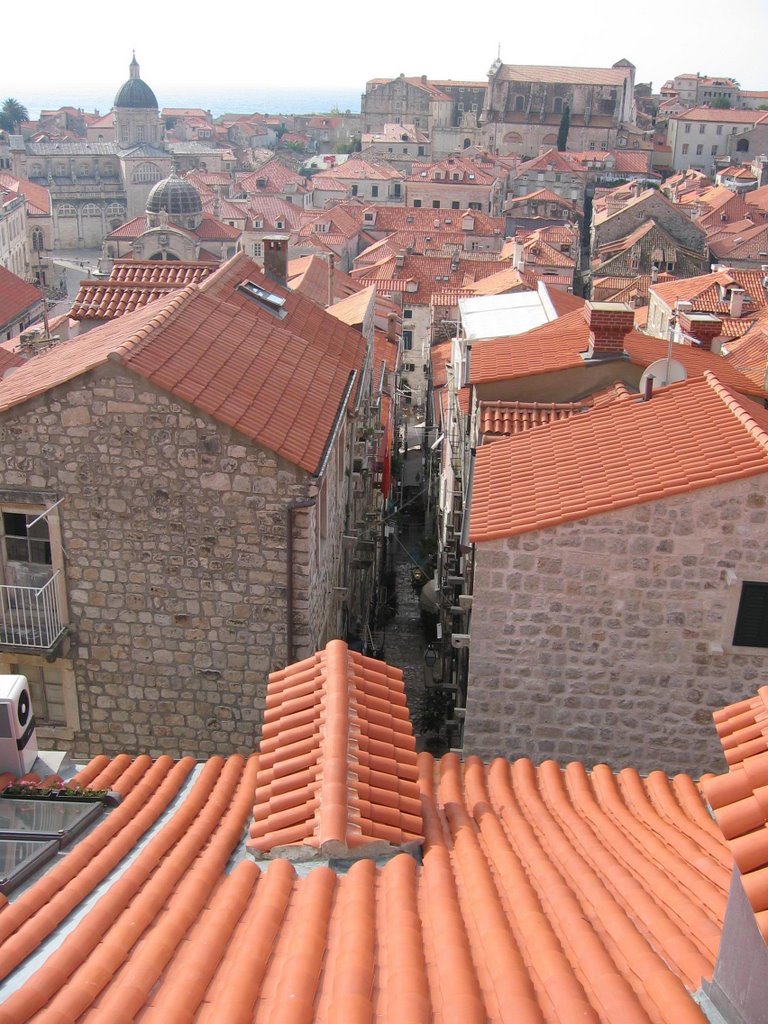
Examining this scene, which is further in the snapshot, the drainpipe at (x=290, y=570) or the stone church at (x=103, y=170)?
the stone church at (x=103, y=170)

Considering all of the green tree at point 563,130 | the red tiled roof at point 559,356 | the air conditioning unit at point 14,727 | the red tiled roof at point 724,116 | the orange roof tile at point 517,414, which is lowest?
the air conditioning unit at point 14,727

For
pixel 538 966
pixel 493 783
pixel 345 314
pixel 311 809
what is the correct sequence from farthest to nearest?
pixel 345 314 → pixel 493 783 → pixel 311 809 → pixel 538 966

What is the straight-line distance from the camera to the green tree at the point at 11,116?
153 meters

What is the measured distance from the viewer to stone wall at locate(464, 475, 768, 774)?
32.8 ft

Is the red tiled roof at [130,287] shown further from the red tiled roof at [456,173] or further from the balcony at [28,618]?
the red tiled roof at [456,173]

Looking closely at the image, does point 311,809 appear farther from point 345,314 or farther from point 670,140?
point 670,140

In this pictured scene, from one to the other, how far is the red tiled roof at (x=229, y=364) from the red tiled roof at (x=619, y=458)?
226cm

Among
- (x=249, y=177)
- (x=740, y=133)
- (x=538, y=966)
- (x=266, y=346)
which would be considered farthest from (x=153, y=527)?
(x=740, y=133)

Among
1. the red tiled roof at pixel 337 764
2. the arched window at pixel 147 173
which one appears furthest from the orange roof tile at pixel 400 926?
the arched window at pixel 147 173

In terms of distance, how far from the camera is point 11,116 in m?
155

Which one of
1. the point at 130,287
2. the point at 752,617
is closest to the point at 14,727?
the point at 752,617

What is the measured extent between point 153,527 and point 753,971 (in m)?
9.01

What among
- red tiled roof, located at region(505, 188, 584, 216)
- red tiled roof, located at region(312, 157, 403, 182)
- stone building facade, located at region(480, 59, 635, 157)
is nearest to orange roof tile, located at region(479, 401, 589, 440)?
red tiled roof, located at region(505, 188, 584, 216)

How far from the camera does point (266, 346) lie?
570 inches
